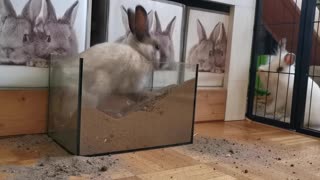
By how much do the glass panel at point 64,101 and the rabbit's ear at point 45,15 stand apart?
117mm

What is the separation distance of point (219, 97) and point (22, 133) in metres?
0.92

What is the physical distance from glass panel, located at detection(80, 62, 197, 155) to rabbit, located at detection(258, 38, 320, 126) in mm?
645

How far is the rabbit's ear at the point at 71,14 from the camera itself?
3.79 ft

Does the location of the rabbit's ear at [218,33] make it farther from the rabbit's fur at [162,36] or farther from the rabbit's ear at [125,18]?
the rabbit's ear at [125,18]

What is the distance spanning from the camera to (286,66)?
1.60 m

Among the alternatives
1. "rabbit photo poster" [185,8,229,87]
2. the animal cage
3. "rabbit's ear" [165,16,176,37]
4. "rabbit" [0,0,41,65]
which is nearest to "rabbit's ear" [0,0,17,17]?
"rabbit" [0,0,41,65]

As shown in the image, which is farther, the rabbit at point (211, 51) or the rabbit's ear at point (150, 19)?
the rabbit at point (211, 51)

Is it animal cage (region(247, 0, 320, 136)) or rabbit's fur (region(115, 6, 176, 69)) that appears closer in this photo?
rabbit's fur (region(115, 6, 176, 69))

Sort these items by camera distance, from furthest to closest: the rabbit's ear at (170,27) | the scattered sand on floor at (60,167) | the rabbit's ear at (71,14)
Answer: the rabbit's ear at (170,27) < the rabbit's ear at (71,14) < the scattered sand on floor at (60,167)

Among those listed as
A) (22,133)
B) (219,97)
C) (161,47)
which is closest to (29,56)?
(22,133)

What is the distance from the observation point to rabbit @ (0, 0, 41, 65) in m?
1.05

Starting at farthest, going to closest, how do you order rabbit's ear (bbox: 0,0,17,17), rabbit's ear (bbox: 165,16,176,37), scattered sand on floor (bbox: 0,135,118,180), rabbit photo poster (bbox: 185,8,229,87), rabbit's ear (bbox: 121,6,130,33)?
rabbit photo poster (bbox: 185,8,229,87)
rabbit's ear (bbox: 165,16,176,37)
rabbit's ear (bbox: 121,6,130,33)
rabbit's ear (bbox: 0,0,17,17)
scattered sand on floor (bbox: 0,135,118,180)

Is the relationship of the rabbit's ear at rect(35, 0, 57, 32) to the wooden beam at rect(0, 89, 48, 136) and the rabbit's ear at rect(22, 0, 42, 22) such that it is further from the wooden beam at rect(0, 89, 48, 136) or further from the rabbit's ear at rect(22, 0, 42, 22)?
the wooden beam at rect(0, 89, 48, 136)

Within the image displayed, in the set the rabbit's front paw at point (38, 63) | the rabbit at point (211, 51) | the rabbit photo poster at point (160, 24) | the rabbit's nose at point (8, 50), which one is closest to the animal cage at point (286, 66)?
the rabbit at point (211, 51)
